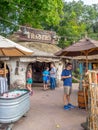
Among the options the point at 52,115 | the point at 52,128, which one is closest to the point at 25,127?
the point at 52,128

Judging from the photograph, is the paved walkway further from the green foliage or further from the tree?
the green foliage

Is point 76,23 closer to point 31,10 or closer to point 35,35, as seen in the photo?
point 35,35

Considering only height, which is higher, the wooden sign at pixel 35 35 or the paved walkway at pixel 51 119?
the wooden sign at pixel 35 35

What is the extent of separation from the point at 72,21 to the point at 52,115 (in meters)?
26.8

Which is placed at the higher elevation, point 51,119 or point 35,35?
point 35,35

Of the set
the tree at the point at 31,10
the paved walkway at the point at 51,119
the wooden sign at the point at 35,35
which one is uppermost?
the tree at the point at 31,10

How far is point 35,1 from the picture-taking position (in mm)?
14688

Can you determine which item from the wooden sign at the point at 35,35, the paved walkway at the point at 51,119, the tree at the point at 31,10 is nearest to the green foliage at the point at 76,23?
the wooden sign at the point at 35,35

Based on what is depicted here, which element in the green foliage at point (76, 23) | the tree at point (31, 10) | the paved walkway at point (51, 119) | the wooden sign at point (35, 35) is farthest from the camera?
the green foliage at point (76, 23)

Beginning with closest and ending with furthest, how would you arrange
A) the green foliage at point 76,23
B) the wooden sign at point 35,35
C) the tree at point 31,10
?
the tree at point 31,10 < the wooden sign at point 35,35 < the green foliage at point 76,23

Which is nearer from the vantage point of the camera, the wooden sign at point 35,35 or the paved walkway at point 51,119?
the paved walkway at point 51,119

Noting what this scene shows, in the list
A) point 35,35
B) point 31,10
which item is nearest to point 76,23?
point 35,35

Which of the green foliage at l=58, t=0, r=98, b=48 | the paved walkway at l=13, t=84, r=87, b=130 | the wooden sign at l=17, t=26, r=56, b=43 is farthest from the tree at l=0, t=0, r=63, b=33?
the green foliage at l=58, t=0, r=98, b=48

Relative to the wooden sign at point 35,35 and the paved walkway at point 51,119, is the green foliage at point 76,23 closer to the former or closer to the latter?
the wooden sign at point 35,35
